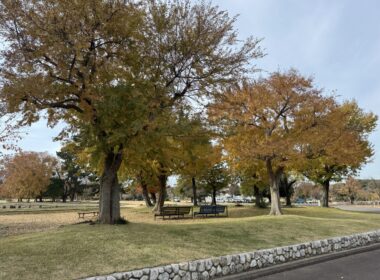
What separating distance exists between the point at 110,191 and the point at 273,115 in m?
12.6

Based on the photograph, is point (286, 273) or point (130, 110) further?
point (130, 110)

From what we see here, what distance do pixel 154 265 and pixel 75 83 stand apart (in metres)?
7.58

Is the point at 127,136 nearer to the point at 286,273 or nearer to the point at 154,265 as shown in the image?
the point at 154,265

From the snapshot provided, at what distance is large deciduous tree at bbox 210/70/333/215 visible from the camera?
2149 cm

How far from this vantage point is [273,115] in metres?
22.7

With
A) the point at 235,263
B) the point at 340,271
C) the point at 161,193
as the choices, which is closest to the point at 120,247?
the point at 235,263

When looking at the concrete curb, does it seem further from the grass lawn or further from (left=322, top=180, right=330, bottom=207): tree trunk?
(left=322, top=180, right=330, bottom=207): tree trunk

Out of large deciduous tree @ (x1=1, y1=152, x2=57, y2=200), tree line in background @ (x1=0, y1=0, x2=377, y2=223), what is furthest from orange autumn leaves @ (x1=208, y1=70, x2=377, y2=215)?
large deciduous tree @ (x1=1, y1=152, x2=57, y2=200)

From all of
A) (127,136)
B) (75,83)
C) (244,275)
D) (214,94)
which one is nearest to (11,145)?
(75,83)

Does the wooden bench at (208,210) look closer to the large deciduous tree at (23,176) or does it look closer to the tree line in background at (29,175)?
the tree line in background at (29,175)

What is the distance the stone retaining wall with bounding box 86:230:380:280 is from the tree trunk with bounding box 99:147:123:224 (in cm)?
632

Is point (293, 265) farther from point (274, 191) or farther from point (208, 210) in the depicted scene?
point (208, 210)

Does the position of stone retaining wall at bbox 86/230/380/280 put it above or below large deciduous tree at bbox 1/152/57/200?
below

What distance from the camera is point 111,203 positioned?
14.4 meters
